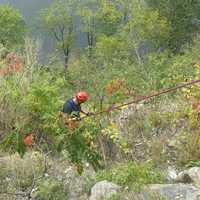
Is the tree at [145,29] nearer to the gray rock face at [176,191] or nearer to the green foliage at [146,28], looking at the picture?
the green foliage at [146,28]

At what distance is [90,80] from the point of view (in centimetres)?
1171

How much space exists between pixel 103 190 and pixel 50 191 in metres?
0.74

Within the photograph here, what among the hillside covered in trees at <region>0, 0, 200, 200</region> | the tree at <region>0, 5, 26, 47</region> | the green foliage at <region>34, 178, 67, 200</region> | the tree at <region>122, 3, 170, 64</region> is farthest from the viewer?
the tree at <region>0, 5, 26, 47</region>

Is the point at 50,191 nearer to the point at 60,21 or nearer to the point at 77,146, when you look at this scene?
the point at 77,146

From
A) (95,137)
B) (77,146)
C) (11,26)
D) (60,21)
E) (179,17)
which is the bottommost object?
(60,21)

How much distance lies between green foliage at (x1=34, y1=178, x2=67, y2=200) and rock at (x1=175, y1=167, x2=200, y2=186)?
129cm

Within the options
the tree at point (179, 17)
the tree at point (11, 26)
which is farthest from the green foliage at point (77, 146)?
the tree at point (11, 26)

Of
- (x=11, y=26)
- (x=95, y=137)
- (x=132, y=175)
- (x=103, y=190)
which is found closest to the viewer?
(x=103, y=190)

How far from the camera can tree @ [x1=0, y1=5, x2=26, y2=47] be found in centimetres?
3934

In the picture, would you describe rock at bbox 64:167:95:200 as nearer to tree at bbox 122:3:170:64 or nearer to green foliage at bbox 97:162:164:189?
green foliage at bbox 97:162:164:189

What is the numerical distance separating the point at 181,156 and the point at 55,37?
1493 inches

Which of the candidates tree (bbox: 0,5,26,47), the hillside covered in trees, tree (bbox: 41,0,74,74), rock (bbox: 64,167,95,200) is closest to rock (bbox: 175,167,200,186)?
the hillside covered in trees

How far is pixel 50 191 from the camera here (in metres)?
6.20

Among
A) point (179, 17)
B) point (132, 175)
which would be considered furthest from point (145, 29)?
point (132, 175)
